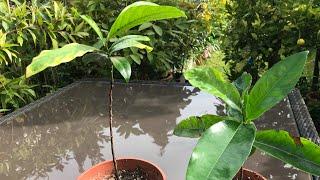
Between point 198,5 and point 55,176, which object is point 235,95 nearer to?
point 55,176

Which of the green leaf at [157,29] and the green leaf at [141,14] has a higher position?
the green leaf at [141,14]

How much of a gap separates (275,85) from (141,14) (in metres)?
0.44

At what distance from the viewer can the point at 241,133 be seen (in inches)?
40.4

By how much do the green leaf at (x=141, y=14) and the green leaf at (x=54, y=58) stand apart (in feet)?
0.38

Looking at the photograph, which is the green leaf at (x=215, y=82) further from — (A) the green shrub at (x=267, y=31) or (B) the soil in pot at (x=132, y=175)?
(A) the green shrub at (x=267, y=31)

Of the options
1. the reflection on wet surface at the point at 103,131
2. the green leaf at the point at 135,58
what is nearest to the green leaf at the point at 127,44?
the reflection on wet surface at the point at 103,131

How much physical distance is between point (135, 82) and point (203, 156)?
2.38 m

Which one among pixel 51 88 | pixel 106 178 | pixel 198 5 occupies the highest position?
pixel 198 5

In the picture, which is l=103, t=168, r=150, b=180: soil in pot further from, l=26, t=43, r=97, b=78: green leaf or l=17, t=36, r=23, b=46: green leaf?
l=17, t=36, r=23, b=46: green leaf

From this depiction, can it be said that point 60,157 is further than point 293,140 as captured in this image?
Yes

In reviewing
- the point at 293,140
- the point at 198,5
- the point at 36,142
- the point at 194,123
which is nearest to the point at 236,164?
the point at 293,140

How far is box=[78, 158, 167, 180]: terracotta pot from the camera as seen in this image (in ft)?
5.21

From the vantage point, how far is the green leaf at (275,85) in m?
1.09

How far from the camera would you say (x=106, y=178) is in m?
1.61
